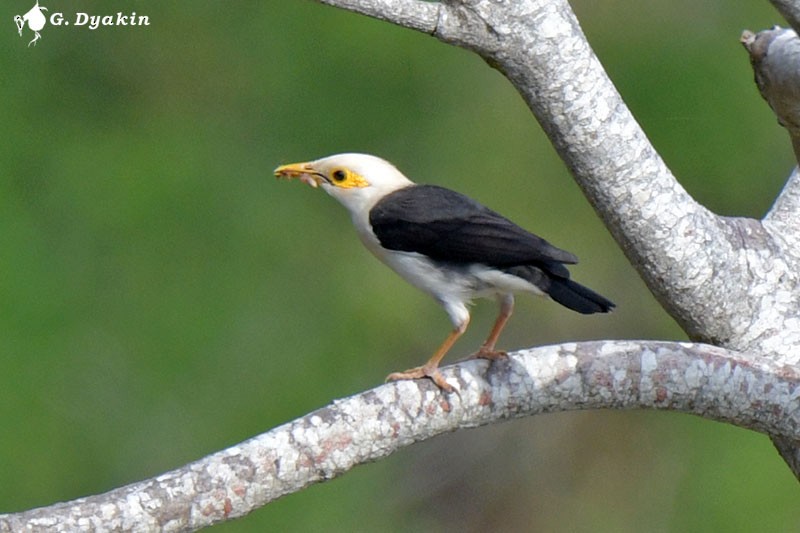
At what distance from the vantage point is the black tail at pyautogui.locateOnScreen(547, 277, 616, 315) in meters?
2.81

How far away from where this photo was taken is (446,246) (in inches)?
117

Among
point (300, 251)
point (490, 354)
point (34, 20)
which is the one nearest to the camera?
point (490, 354)

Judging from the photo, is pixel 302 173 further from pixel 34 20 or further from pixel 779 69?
pixel 34 20

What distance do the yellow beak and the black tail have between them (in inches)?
28.0

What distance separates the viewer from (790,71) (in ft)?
8.69

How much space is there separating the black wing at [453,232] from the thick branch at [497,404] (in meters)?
0.23

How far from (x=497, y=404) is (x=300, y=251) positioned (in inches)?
152

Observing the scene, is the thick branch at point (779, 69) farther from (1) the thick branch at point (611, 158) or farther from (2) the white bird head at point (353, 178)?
(2) the white bird head at point (353, 178)

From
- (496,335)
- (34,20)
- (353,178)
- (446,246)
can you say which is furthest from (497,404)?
(34,20)

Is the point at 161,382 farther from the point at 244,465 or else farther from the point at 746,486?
the point at 244,465

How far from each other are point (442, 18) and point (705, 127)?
15.5ft

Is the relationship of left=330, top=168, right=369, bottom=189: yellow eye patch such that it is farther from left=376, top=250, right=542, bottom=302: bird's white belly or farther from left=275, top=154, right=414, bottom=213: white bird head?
left=376, top=250, right=542, bottom=302: bird's white belly

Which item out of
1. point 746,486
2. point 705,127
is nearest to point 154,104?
point 705,127

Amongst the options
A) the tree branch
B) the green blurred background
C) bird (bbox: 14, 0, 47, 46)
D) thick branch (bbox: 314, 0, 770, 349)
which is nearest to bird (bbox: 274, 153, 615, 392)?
thick branch (bbox: 314, 0, 770, 349)
